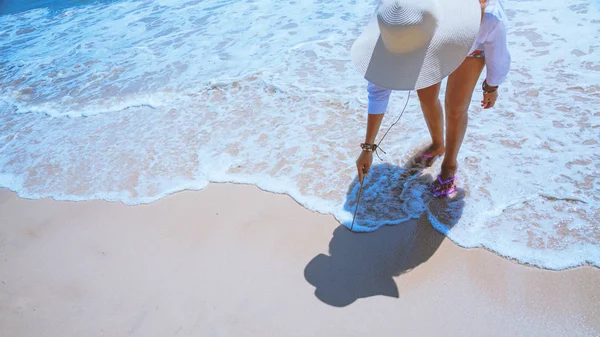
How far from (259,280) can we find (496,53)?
1.78 metres

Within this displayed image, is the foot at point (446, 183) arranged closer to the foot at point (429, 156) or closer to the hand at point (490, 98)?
the foot at point (429, 156)

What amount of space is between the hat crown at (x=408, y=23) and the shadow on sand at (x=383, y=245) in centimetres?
121

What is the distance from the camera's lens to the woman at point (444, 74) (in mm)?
1646

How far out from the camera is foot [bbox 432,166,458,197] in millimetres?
2625

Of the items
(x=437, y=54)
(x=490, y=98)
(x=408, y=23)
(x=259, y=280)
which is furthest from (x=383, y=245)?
(x=408, y=23)

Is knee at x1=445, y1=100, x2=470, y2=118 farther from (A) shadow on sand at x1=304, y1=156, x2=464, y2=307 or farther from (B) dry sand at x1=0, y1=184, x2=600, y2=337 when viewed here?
(B) dry sand at x1=0, y1=184, x2=600, y2=337

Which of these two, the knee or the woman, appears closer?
the woman

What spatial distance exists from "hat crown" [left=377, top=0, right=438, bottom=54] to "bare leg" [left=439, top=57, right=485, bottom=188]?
61 cm

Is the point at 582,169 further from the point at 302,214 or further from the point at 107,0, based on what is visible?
the point at 107,0

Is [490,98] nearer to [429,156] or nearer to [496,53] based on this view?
[496,53]

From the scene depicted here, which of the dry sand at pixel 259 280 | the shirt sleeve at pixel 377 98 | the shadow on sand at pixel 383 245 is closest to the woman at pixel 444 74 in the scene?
the shirt sleeve at pixel 377 98

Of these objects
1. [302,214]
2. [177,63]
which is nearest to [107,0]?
[177,63]

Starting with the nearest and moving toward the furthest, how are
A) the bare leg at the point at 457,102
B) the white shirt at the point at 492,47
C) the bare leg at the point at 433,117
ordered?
the white shirt at the point at 492,47 → the bare leg at the point at 457,102 → the bare leg at the point at 433,117

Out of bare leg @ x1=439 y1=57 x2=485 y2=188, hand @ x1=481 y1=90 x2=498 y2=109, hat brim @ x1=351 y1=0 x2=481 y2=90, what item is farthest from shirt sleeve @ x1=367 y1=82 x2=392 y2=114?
Result: hand @ x1=481 y1=90 x2=498 y2=109
